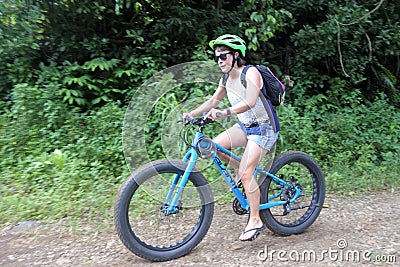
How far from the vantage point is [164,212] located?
11.4ft

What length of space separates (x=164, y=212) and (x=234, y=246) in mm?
788

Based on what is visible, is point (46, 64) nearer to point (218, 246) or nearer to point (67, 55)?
point (67, 55)

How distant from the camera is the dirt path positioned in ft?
11.4

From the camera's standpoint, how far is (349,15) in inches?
275

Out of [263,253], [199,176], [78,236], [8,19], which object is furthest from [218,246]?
[8,19]

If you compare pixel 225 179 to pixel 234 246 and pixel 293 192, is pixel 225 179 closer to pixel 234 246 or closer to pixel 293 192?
pixel 234 246

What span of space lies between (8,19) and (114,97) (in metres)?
1.88

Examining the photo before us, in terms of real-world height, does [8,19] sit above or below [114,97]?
above

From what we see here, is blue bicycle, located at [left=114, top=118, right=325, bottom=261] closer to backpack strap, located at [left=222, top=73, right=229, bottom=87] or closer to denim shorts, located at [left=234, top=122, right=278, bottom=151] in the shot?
denim shorts, located at [left=234, top=122, right=278, bottom=151]

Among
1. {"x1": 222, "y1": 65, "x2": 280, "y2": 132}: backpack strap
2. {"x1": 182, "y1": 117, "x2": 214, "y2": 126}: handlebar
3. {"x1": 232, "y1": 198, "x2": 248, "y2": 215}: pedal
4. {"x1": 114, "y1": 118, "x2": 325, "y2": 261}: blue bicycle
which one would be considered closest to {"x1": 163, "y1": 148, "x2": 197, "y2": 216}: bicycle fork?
{"x1": 114, "y1": 118, "x2": 325, "y2": 261}: blue bicycle

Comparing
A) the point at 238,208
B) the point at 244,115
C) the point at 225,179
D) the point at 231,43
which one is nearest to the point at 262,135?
the point at 244,115

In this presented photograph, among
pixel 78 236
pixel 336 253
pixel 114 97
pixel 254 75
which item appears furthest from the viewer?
pixel 114 97

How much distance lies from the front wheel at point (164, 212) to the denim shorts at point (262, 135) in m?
0.57

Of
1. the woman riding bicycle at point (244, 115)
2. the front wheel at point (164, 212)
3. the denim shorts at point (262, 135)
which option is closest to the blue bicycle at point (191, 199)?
the front wheel at point (164, 212)
